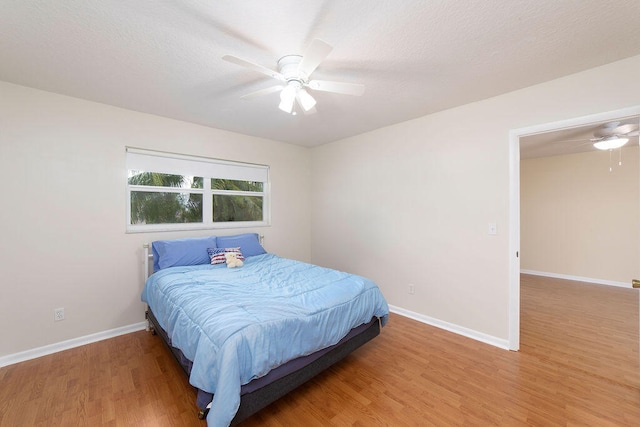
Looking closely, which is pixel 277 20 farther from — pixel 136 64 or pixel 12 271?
Answer: pixel 12 271

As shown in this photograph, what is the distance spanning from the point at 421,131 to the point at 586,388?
2.78 meters

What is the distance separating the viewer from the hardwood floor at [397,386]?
66.5 inches

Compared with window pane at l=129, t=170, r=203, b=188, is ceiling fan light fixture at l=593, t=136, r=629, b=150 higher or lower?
higher

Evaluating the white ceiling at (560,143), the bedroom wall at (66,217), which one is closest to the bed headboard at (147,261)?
the bedroom wall at (66,217)

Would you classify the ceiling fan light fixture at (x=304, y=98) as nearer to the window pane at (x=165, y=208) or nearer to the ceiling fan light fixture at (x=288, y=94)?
the ceiling fan light fixture at (x=288, y=94)

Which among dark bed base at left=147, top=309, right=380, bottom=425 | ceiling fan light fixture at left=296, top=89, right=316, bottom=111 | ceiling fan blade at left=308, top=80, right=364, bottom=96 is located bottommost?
dark bed base at left=147, top=309, right=380, bottom=425

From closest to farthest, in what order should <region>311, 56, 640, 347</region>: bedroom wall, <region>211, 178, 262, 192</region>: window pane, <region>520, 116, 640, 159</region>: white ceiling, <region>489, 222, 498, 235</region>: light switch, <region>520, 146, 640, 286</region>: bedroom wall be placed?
1. <region>311, 56, 640, 347</region>: bedroom wall
2. <region>489, 222, 498, 235</region>: light switch
3. <region>520, 116, 640, 159</region>: white ceiling
4. <region>211, 178, 262, 192</region>: window pane
5. <region>520, 146, 640, 286</region>: bedroom wall

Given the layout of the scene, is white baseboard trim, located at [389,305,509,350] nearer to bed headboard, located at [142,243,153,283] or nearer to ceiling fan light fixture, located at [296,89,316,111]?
ceiling fan light fixture, located at [296,89,316,111]

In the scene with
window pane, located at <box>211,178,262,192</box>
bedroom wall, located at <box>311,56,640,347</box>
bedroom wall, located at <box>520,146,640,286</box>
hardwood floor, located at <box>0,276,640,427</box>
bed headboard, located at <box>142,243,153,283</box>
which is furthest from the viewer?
bedroom wall, located at <box>520,146,640,286</box>

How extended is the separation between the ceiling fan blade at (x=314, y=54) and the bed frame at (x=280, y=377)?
77.4 inches

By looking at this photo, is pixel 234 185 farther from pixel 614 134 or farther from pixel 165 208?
pixel 614 134

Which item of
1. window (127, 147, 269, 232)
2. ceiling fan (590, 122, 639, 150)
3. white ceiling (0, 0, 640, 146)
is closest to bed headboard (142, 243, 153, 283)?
window (127, 147, 269, 232)

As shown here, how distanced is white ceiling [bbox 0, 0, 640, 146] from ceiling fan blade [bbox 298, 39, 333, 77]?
0.68 ft

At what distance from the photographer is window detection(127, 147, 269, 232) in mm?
3084
